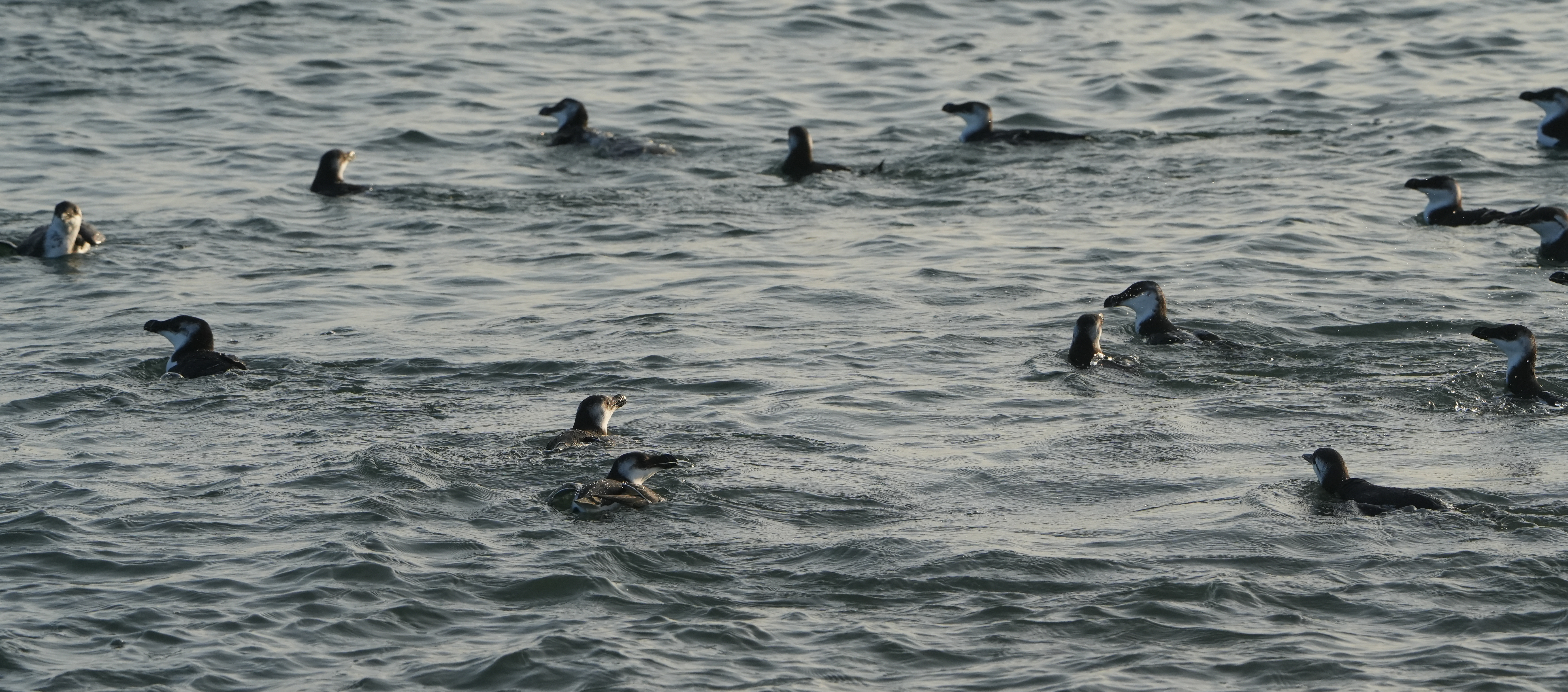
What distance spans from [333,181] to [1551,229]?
10.2 metres

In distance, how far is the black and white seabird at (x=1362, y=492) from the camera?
8.81 m

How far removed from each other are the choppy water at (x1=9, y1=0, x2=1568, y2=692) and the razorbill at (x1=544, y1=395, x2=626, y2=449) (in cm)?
16

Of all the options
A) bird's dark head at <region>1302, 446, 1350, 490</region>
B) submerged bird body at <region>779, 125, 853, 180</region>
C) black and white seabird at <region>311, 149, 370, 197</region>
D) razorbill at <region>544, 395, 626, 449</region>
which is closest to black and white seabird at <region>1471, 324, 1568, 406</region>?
bird's dark head at <region>1302, 446, 1350, 490</region>

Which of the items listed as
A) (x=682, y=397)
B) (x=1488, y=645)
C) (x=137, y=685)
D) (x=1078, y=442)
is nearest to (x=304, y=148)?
(x=682, y=397)

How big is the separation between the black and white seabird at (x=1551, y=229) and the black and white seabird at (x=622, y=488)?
8.17 metres

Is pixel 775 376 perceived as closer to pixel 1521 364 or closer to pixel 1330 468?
pixel 1330 468

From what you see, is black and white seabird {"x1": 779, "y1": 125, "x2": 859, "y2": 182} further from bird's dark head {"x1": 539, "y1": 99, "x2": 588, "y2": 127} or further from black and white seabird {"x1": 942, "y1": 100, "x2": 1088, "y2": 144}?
bird's dark head {"x1": 539, "y1": 99, "x2": 588, "y2": 127}

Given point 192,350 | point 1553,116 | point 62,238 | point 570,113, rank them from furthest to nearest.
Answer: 1. point 570,113
2. point 1553,116
3. point 62,238
4. point 192,350

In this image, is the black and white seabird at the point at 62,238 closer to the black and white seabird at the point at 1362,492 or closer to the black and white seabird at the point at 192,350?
the black and white seabird at the point at 192,350

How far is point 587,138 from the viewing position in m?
18.7

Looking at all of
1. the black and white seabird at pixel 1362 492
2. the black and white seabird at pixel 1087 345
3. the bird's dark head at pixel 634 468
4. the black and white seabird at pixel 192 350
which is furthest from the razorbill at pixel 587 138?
the black and white seabird at pixel 1362 492

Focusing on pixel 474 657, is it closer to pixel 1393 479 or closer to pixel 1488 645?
pixel 1488 645

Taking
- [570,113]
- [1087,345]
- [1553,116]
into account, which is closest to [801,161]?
[570,113]

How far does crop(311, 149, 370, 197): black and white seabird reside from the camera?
1706cm
